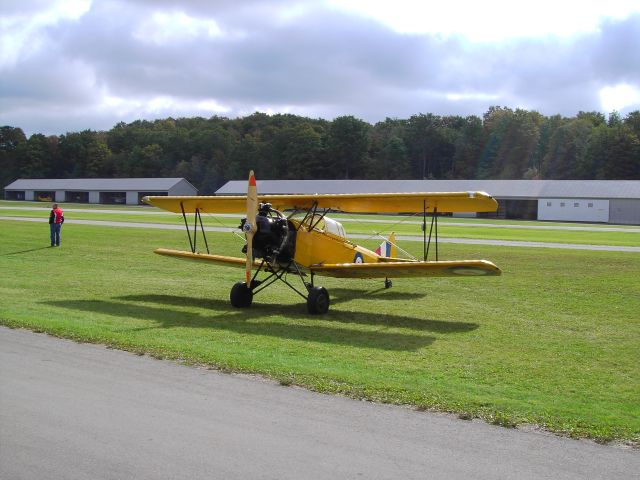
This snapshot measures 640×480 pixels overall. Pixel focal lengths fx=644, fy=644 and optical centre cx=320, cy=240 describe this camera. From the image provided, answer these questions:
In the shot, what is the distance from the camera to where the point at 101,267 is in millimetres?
21344

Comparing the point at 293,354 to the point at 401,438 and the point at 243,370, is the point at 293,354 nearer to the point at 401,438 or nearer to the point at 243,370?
the point at 243,370

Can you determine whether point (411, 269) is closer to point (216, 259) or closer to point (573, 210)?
point (216, 259)

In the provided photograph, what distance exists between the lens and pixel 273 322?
1266 cm

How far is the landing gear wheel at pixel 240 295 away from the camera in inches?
557

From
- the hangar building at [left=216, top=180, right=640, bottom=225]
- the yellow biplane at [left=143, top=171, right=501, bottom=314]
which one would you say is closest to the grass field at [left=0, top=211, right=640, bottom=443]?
the yellow biplane at [left=143, top=171, right=501, bottom=314]

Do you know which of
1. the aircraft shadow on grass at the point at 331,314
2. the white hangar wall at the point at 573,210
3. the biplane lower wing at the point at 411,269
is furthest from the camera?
the white hangar wall at the point at 573,210

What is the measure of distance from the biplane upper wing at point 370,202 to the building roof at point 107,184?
87866mm

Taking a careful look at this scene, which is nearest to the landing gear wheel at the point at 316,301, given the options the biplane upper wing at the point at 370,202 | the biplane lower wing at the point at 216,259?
the biplane upper wing at the point at 370,202

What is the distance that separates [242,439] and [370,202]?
31.2 feet

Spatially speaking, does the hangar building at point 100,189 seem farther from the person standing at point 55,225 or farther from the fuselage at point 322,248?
the fuselage at point 322,248

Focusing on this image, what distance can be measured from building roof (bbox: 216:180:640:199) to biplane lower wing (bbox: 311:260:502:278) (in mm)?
61671

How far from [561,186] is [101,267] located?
65.1m

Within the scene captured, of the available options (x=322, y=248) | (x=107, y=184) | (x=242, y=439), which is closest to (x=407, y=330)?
(x=322, y=248)

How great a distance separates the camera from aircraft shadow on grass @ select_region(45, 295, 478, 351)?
1111 centimetres
